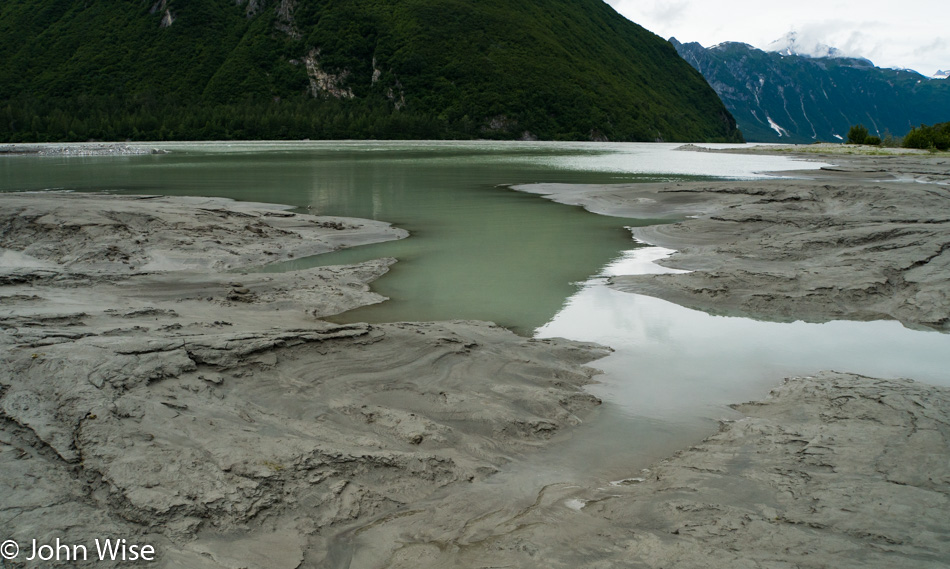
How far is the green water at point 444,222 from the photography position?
1037 centimetres

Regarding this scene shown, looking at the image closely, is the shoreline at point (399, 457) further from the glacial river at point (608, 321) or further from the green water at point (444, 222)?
the green water at point (444, 222)

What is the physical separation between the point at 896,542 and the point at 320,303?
25.5ft

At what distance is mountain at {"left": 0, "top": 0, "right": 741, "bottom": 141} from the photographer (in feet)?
381

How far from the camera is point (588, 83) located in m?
139

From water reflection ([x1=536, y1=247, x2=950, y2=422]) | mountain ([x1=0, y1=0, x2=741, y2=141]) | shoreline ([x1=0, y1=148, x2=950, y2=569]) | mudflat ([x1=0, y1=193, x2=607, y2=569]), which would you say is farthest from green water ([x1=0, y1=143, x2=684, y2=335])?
mountain ([x1=0, y1=0, x2=741, y2=141])

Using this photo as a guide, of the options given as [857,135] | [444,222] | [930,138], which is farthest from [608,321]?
[857,135]

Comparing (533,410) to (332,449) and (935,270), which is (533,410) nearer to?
(332,449)

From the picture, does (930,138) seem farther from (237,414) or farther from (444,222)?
(237,414)

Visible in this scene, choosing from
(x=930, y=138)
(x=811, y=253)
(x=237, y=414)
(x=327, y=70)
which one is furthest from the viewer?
(x=327, y=70)

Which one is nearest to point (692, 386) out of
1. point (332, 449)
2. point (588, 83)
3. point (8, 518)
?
point (332, 449)

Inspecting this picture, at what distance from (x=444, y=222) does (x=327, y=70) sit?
13450 cm

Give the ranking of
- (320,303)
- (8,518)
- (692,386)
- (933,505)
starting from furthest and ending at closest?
(320,303) → (692,386) → (933,505) → (8,518)

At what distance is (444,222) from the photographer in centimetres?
1870

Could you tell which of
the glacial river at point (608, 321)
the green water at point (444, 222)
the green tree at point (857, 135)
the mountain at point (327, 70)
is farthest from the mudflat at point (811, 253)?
the mountain at point (327, 70)
